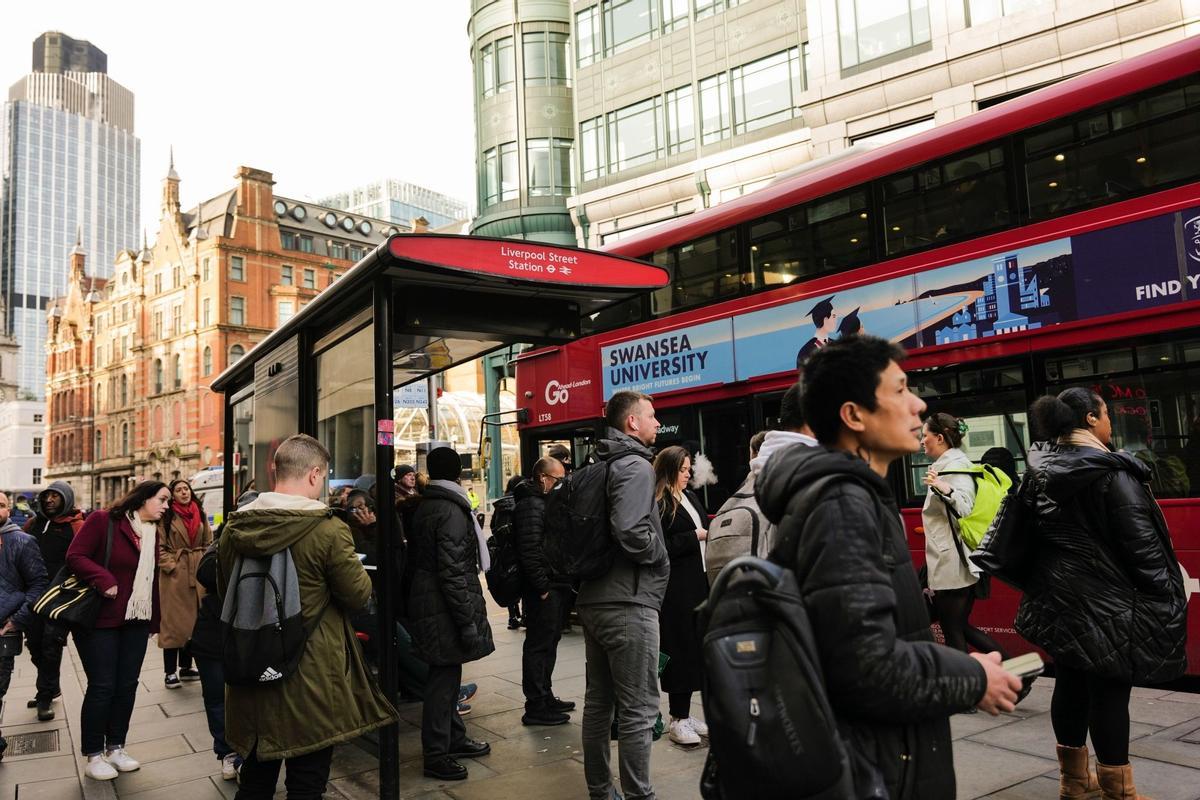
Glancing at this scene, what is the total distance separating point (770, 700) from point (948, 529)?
4.19 metres

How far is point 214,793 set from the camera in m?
4.91

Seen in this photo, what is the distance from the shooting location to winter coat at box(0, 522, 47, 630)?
232 inches

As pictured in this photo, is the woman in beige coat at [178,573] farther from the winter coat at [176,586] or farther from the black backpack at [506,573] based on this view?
the black backpack at [506,573]

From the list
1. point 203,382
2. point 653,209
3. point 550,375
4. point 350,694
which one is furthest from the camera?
point 203,382

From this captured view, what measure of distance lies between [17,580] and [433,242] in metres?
3.93

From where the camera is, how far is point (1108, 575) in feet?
11.6

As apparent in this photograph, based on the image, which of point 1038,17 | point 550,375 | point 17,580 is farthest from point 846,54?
point 17,580

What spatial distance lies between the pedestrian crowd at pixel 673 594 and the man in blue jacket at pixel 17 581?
17 millimetres

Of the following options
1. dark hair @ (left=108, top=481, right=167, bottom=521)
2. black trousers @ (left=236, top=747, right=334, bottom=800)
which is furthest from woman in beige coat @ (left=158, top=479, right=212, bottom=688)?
black trousers @ (left=236, top=747, right=334, bottom=800)

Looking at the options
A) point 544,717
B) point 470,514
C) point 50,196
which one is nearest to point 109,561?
point 470,514

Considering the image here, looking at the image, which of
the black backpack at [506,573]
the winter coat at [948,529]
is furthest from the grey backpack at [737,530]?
the black backpack at [506,573]

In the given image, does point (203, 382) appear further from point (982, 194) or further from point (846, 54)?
point (982, 194)

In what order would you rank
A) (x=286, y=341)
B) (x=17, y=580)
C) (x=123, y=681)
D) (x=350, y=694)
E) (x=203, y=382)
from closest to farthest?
(x=350, y=694) → (x=123, y=681) → (x=17, y=580) → (x=286, y=341) → (x=203, y=382)

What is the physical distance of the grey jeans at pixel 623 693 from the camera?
385 centimetres
